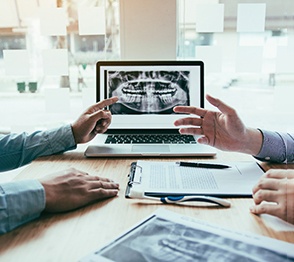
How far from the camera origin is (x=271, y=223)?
67 cm

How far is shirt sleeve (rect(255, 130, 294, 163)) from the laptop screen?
33 centimetres

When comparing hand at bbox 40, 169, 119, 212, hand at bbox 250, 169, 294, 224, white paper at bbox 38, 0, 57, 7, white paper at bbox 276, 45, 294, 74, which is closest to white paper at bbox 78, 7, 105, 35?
white paper at bbox 38, 0, 57, 7

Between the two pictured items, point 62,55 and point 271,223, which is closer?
point 271,223

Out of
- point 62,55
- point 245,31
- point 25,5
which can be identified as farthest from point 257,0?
point 25,5

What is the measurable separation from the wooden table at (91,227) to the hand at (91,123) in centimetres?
34

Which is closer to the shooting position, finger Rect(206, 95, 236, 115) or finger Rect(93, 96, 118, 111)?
finger Rect(206, 95, 236, 115)

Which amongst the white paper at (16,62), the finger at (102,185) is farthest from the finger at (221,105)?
the white paper at (16,62)

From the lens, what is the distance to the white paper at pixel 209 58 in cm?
147

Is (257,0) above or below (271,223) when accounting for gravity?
above

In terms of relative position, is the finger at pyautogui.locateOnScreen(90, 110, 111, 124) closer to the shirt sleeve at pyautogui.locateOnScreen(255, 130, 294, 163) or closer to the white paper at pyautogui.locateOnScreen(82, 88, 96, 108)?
the white paper at pyautogui.locateOnScreen(82, 88, 96, 108)

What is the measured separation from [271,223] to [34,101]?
121cm

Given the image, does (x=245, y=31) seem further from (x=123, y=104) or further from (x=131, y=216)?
(x=131, y=216)

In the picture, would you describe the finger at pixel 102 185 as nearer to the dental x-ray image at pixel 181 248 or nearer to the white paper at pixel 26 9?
the dental x-ray image at pixel 181 248

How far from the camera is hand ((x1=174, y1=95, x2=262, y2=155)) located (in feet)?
3.31
